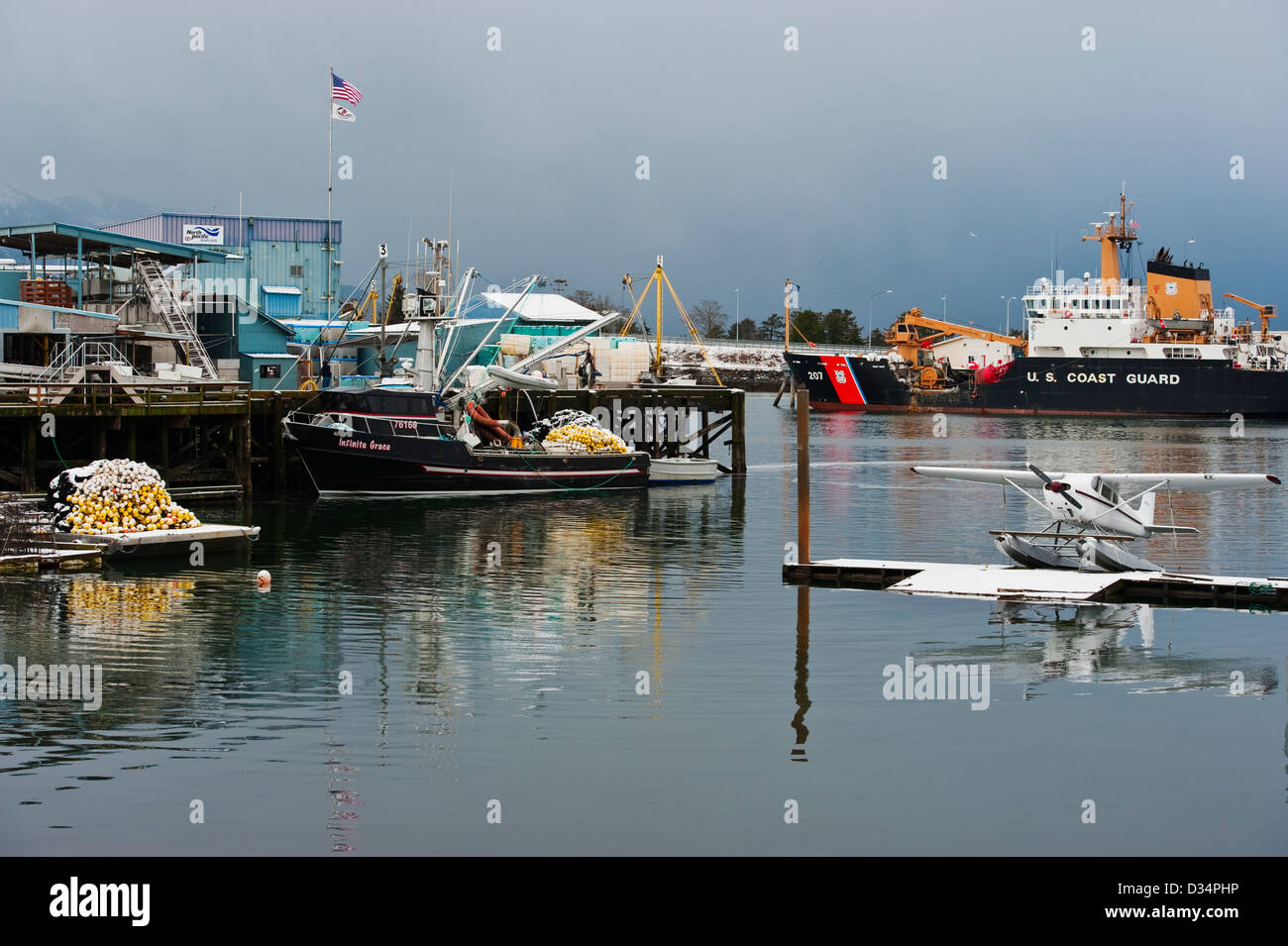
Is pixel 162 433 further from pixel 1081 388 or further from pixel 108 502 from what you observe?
pixel 1081 388

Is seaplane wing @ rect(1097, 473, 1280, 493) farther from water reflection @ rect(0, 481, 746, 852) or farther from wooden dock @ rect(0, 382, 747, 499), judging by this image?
wooden dock @ rect(0, 382, 747, 499)

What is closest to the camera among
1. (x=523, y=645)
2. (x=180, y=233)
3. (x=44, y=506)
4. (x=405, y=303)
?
(x=523, y=645)

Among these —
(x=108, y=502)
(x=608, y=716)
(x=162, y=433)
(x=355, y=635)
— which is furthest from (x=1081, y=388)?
(x=608, y=716)

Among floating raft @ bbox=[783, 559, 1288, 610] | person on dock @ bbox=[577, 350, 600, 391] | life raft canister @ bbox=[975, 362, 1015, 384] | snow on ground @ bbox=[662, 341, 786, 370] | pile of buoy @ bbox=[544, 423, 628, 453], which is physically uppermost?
snow on ground @ bbox=[662, 341, 786, 370]

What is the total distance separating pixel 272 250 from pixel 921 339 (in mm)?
56985

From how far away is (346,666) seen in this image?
677 inches

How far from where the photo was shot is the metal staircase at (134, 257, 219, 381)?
42.0 metres

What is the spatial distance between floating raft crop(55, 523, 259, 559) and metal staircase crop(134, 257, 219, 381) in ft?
56.7

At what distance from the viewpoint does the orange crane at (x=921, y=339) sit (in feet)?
337

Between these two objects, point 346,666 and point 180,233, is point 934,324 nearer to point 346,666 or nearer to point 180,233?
point 180,233

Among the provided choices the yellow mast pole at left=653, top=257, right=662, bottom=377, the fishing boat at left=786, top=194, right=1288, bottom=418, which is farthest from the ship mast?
the yellow mast pole at left=653, top=257, right=662, bottom=377

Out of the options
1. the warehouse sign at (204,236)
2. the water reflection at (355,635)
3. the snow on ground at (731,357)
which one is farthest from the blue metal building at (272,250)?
the snow on ground at (731,357)
